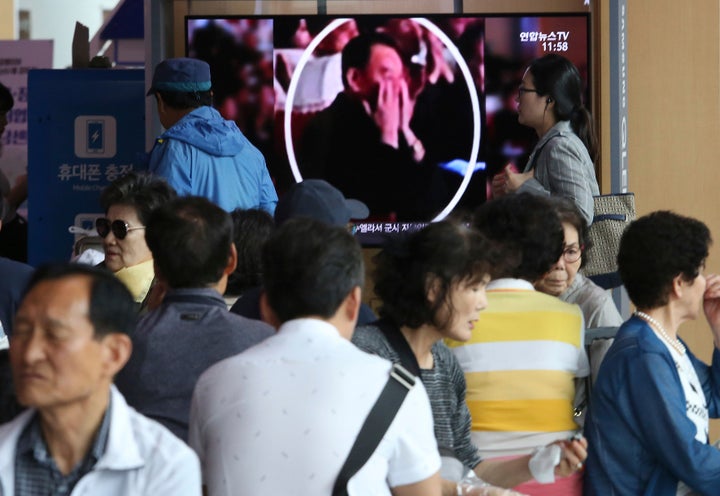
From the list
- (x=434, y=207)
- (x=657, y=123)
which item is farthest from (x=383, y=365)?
(x=657, y=123)

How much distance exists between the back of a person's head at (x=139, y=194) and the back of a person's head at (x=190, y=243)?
150 centimetres

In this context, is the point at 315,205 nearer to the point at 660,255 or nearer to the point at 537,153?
the point at 660,255

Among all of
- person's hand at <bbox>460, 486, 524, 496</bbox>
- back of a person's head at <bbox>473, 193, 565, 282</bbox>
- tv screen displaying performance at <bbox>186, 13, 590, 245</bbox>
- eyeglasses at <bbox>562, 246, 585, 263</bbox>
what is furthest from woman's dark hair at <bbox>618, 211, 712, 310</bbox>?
tv screen displaying performance at <bbox>186, 13, 590, 245</bbox>

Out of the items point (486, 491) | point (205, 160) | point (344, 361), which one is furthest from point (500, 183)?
point (344, 361)

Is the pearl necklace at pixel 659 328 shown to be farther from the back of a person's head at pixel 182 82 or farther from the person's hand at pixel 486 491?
the back of a person's head at pixel 182 82

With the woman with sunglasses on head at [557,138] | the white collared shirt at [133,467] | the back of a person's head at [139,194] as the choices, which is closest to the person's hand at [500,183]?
the woman with sunglasses on head at [557,138]

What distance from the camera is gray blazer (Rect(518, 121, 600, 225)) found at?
17.4 feet

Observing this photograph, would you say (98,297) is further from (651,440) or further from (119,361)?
(651,440)

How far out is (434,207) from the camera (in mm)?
7258

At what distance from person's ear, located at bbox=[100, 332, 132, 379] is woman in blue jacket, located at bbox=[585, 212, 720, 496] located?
1.62m

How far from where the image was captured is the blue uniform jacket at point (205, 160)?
214 inches

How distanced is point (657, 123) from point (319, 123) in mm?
1887

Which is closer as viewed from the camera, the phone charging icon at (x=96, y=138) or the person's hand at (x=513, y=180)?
the person's hand at (x=513, y=180)

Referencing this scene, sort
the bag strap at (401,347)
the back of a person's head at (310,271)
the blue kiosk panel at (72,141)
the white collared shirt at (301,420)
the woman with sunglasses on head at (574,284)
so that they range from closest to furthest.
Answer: the white collared shirt at (301,420), the back of a person's head at (310,271), the bag strap at (401,347), the woman with sunglasses on head at (574,284), the blue kiosk panel at (72,141)
